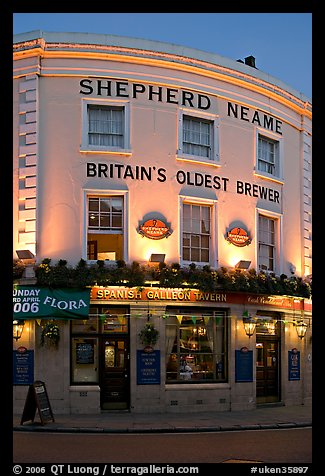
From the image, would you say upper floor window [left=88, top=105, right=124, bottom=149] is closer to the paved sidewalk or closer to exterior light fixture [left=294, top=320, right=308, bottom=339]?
the paved sidewalk

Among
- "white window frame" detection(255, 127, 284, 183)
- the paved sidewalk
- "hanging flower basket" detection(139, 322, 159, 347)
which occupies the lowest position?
the paved sidewalk

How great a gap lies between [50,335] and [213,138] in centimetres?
814

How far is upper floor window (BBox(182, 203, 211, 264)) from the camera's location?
20297mm

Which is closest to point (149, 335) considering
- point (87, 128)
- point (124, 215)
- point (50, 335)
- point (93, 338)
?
point (93, 338)

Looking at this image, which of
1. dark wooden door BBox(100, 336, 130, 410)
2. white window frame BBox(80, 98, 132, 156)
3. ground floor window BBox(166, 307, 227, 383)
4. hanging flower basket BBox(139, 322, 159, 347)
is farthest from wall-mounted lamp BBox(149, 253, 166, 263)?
white window frame BBox(80, 98, 132, 156)

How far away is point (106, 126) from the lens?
19.8 metres

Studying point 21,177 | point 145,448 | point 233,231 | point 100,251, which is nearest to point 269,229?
point 233,231

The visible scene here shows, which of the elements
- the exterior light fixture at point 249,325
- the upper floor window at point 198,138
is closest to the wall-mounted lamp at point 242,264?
the exterior light fixture at point 249,325

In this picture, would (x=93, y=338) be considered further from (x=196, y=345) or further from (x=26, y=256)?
(x=196, y=345)

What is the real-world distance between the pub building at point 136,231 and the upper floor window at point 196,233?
0.04 m

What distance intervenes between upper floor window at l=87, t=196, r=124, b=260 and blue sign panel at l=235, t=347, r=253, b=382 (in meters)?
4.95

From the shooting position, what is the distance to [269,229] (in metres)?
22.8
